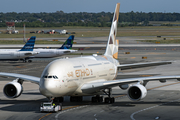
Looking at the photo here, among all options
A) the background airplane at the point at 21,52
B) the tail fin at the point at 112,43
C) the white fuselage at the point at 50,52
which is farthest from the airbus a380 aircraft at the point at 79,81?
the white fuselage at the point at 50,52

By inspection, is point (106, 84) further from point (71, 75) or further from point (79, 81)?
point (71, 75)

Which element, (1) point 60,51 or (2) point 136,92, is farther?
(1) point 60,51

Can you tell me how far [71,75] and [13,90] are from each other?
21.5 feet

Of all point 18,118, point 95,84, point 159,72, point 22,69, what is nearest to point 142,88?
point 95,84

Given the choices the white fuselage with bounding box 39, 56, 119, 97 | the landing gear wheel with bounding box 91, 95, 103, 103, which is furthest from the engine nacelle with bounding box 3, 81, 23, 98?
the landing gear wheel with bounding box 91, 95, 103, 103

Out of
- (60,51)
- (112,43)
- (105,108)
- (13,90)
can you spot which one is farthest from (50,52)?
(105,108)

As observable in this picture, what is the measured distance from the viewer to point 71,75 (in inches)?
1267

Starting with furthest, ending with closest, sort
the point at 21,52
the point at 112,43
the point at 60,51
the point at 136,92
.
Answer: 1. the point at 60,51
2. the point at 21,52
3. the point at 112,43
4. the point at 136,92

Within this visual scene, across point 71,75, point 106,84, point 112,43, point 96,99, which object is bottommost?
point 96,99

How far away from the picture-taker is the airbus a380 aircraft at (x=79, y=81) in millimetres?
30531

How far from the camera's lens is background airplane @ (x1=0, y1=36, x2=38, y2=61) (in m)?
80.9

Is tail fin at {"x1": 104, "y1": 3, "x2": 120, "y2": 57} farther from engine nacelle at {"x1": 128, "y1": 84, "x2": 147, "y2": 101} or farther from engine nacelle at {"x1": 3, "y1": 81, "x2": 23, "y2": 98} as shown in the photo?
engine nacelle at {"x1": 3, "y1": 81, "x2": 23, "y2": 98}

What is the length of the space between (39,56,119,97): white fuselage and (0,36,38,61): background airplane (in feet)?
144

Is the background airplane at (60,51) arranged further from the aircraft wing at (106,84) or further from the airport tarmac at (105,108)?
the aircraft wing at (106,84)
